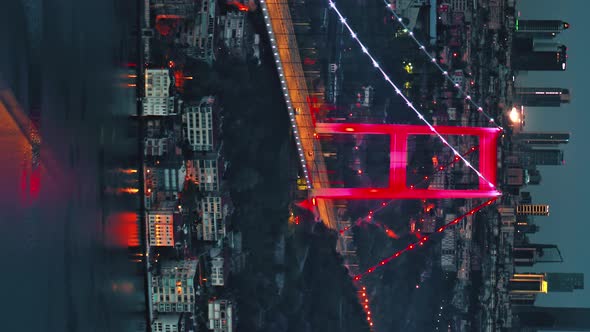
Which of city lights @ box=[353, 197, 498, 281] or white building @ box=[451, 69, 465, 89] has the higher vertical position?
white building @ box=[451, 69, 465, 89]

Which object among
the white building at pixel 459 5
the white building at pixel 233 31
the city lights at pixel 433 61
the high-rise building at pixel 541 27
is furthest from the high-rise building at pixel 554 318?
the white building at pixel 233 31

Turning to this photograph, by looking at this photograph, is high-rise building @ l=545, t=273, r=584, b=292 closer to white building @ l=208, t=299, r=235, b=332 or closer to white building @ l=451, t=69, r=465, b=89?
white building @ l=451, t=69, r=465, b=89

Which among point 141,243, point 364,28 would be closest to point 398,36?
point 364,28

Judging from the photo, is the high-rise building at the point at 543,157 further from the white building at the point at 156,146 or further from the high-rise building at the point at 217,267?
the white building at the point at 156,146

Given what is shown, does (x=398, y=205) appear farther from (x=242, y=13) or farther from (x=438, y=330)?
(x=242, y=13)

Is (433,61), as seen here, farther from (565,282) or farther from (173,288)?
(565,282)

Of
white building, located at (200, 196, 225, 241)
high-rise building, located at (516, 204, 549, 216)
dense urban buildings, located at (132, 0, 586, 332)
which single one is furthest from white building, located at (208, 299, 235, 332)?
high-rise building, located at (516, 204, 549, 216)
